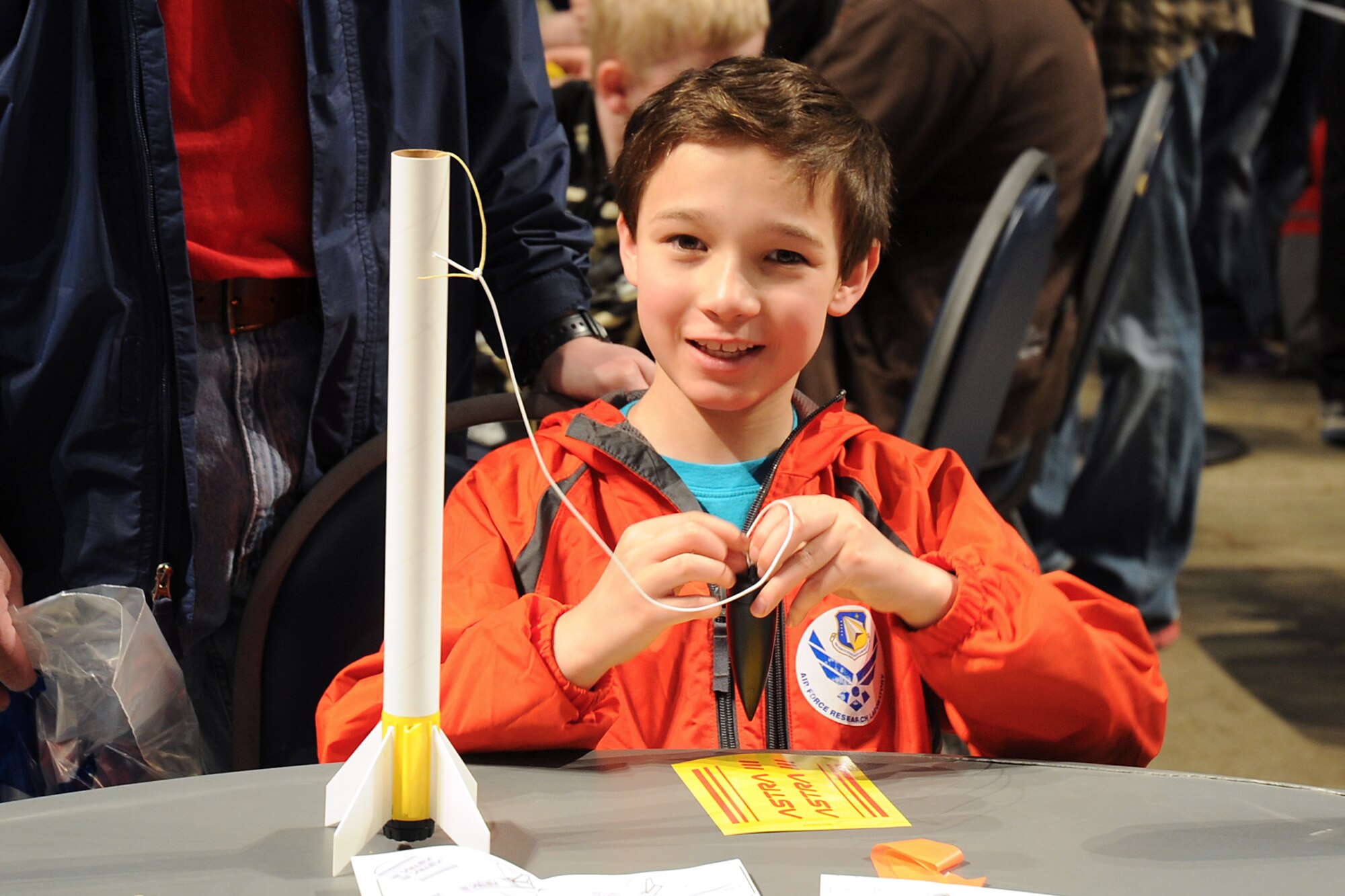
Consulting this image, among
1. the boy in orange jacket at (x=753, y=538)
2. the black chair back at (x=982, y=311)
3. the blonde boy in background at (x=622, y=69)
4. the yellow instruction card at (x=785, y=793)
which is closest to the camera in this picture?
the yellow instruction card at (x=785, y=793)

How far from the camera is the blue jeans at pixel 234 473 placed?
129 centimetres

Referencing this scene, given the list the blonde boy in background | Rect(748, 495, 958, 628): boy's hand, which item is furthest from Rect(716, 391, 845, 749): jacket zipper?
the blonde boy in background

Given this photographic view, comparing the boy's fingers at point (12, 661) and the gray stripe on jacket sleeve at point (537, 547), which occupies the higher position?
the gray stripe on jacket sleeve at point (537, 547)

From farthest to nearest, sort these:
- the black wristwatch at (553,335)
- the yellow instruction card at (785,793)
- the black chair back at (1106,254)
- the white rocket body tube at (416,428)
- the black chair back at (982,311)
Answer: the black chair back at (1106,254)
the black chair back at (982,311)
the black wristwatch at (553,335)
the yellow instruction card at (785,793)
the white rocket body tube at (416,428)

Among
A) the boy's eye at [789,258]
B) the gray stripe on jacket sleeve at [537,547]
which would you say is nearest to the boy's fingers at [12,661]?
the gray stripe on jacket sleeve at [537,547]

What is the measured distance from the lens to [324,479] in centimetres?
129

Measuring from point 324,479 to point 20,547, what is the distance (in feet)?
0.90

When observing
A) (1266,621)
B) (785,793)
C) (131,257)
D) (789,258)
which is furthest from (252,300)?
(1266,621)

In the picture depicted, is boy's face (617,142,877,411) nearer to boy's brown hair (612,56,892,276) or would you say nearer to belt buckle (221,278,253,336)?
boy's brown hair (612,56,892,276)

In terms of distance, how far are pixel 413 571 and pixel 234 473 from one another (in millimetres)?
616

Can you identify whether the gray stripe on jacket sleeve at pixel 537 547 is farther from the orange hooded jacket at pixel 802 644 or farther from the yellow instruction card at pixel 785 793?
the yellow instruction card at pixel 785 793

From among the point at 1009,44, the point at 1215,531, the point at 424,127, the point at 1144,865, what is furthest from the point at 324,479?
the point at 1215,531

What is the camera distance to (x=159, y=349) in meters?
1.22

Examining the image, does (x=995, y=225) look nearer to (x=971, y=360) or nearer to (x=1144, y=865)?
(x=971, y=360)
